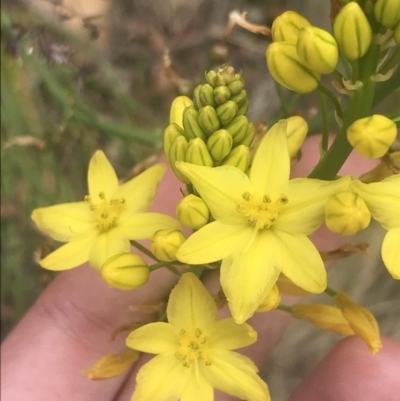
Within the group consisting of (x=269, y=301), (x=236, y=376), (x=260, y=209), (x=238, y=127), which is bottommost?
(x=236, y=376)

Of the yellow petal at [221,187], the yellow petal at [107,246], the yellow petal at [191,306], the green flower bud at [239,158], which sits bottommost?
the yellow petal at [191,306]

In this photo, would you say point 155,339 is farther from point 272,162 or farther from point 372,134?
point 372,134

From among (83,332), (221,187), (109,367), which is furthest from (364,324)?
(83,332)

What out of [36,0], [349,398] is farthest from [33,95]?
[349,398]

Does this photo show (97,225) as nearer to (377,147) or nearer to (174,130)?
(174,130)

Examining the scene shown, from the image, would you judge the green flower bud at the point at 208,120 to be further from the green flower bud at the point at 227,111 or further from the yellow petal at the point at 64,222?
the yellow petal at the point at 64,222

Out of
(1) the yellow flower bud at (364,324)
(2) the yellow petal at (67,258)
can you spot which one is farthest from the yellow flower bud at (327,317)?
(2) the yellow petal at (67,258)

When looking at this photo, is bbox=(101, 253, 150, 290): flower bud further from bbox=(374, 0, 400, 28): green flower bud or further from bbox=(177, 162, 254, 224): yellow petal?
bbox=(374, 0, 400, 28): green flower bud
